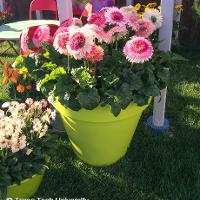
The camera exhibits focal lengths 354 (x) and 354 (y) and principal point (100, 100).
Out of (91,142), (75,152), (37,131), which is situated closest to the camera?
(37,131)

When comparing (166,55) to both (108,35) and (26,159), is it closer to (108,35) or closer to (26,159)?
(108,35)

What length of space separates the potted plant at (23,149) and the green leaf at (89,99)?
336 millimetres

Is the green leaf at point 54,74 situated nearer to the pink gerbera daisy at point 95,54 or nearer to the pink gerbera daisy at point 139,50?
the pink gerbera daisy at point 95,54

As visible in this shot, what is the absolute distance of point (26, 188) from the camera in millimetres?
2629

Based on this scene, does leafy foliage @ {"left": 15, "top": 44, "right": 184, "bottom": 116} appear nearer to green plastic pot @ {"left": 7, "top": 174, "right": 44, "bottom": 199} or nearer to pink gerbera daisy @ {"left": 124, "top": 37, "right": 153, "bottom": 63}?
pink gerbera daisy @ {"left": 124, "top": 37, "right": 153, "bottom": 63}

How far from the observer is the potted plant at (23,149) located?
2.38 meters

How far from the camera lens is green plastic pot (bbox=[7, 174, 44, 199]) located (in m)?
2.53

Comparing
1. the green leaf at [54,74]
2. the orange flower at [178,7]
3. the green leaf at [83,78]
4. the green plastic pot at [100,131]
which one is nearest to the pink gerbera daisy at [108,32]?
the green leaf at [83,78]

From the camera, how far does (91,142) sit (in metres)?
2.86

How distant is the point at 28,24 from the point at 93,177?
2.57m

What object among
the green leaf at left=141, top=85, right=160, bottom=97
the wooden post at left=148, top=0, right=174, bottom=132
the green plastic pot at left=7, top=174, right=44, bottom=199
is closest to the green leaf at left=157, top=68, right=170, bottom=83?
the green leaf at left=141, top=85, right=160, bottom=97

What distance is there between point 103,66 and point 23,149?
33.5 inches

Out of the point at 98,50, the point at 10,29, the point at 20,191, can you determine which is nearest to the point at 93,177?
the point at 20,191

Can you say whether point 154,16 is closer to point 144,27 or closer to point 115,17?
point 144,27
